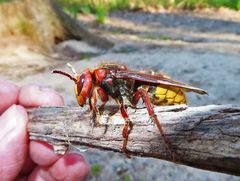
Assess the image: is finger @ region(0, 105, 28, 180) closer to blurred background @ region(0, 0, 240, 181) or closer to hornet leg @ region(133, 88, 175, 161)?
hornet leg @ region(133, 88, 175, 161)

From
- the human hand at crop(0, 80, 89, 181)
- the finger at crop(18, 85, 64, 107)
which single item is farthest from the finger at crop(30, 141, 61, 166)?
the finger at crop(18, 85, 64, 107)

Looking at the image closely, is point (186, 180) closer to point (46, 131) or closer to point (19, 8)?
point (46, 131)

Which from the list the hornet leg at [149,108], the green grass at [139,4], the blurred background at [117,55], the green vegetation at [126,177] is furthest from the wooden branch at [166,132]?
the green grass at [139,4]

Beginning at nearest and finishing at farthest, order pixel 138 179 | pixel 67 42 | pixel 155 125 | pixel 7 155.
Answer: pixel 155 125 < pixel 7 155 < pixel 138 179 < pixel 67 42

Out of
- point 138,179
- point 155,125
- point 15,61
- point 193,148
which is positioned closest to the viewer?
point 193,148

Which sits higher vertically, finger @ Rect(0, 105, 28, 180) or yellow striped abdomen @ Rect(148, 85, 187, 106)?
yellow striped abdomen @ Rect(148, 85, 187, 106)

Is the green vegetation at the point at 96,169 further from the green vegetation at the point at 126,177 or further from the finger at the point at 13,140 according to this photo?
the finger at the point at 13,140

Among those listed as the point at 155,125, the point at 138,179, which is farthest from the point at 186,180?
the point at 155,125
